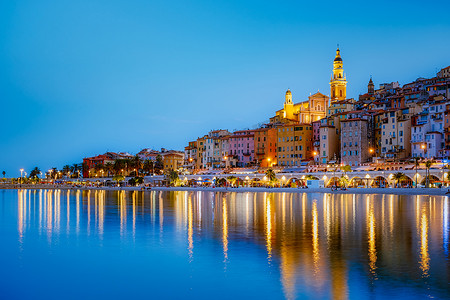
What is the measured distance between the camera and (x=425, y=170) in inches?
2717

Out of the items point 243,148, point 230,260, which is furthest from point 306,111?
point 230,260

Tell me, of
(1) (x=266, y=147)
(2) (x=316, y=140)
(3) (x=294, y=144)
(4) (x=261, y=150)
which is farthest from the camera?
(4) (x=261, y=150)

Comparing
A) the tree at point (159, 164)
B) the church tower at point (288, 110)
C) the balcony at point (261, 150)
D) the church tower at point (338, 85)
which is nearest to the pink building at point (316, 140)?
the balcony at point (261, 150)

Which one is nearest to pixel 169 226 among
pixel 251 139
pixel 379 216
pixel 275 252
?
pixel 275 252

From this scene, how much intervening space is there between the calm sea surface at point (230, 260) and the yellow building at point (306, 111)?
292ft

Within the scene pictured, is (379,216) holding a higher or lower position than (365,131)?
lower

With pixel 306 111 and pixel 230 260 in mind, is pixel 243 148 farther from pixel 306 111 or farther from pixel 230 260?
pixel 230 260

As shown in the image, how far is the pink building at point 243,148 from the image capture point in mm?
116938

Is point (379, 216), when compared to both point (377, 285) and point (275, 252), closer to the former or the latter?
point (275, 252)

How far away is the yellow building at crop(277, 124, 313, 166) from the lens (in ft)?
345

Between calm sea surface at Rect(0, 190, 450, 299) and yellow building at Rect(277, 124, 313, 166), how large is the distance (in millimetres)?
73166

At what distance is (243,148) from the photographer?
118 meters

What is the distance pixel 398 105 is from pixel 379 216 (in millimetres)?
67384

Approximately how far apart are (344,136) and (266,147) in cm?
2323
